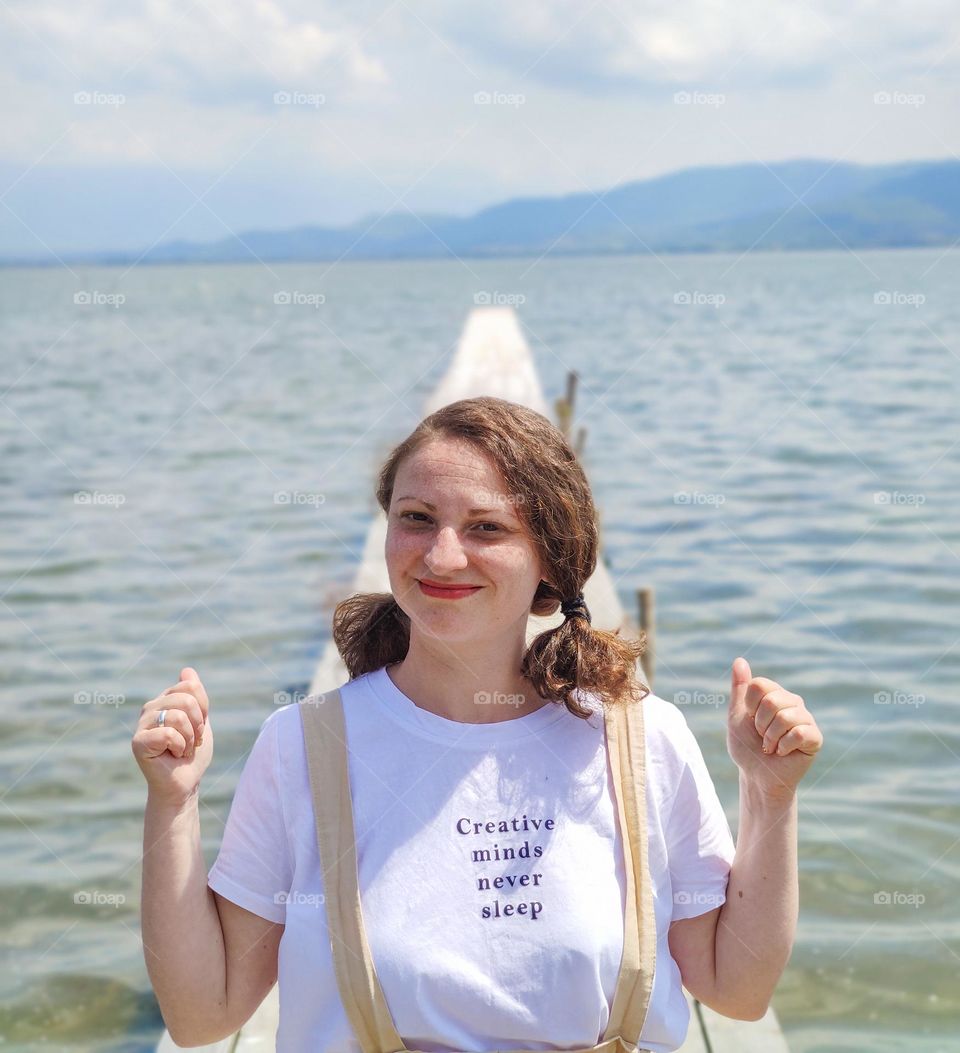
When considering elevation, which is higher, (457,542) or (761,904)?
(457,542)

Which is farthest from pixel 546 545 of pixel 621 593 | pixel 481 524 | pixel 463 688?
pixel 621 593

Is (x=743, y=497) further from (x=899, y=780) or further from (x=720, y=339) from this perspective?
(x=720, y=339)

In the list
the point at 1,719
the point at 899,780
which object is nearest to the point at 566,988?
the point at 899,780

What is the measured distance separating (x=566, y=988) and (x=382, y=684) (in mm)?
599


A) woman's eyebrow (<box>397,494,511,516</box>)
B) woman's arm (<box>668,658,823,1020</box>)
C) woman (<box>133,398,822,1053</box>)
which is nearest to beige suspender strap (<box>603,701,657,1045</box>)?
woman (<box>133,398,822,1053</box>)

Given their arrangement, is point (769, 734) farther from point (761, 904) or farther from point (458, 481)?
point (458, 481)

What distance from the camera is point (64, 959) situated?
514cm

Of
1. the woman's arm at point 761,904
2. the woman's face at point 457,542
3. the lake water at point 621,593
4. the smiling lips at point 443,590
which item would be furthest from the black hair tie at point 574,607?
the lake water at point 621,593

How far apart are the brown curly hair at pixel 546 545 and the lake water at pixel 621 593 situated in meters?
0.64

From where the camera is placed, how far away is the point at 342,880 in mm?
2053

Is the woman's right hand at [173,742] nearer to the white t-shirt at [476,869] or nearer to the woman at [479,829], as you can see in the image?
the woman at [479,829]

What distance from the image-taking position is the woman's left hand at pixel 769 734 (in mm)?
2072

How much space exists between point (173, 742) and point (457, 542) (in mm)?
571

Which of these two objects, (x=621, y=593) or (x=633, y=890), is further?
(x=621, y=593)
